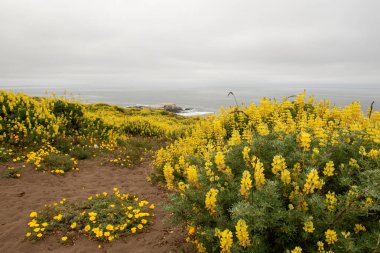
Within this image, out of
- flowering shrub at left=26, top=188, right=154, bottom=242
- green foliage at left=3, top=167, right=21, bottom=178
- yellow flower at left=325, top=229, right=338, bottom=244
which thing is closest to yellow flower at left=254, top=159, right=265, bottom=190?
yellow flower at left=325, top=229, right=338, bottom=244

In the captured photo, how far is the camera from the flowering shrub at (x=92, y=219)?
17.7ft

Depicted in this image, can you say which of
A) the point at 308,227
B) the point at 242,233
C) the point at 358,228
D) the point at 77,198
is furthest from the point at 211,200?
the point at 77,198

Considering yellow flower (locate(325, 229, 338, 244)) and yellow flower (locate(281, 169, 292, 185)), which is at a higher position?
yellow flower (locate(281, 169, 292, 185))

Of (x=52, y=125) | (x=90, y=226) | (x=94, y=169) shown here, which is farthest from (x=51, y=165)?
(x=90, y=226)

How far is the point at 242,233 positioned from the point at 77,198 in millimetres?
5658

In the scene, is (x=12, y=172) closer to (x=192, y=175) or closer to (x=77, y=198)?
(x=77, y=198)

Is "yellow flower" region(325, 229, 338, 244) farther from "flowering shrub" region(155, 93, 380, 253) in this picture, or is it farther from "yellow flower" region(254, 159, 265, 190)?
"yellow flower" region(254, 159, 265, 190)

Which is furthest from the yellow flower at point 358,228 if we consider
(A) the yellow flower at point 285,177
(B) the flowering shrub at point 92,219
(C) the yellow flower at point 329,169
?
(B) the flowering shrub at point 92,219

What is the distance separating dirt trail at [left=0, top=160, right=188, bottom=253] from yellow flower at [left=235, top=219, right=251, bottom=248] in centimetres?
226

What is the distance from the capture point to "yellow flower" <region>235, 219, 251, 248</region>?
9.15ft

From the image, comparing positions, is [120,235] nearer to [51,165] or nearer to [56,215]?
[56,215]

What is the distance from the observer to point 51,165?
940cm

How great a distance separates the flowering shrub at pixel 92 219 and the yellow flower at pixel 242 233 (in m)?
3.16

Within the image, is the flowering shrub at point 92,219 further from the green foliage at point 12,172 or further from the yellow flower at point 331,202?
the yellow flower at point 331,202
